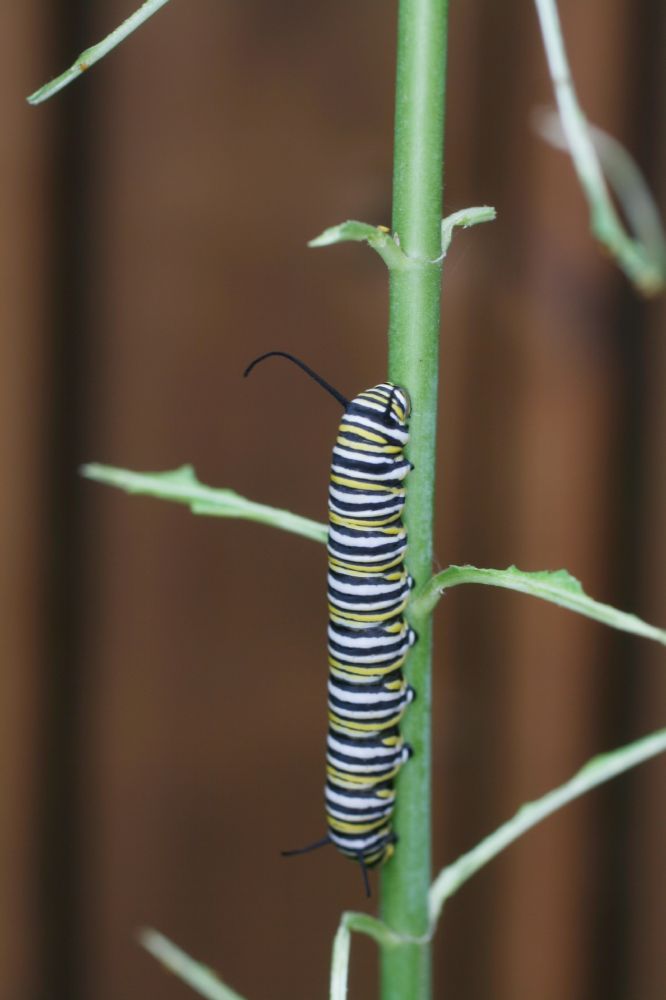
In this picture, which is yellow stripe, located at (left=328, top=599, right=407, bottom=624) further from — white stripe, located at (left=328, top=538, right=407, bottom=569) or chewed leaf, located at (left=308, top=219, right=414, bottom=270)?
chewed leaf, located at (left=308, top=219, right=414, bottom=270)

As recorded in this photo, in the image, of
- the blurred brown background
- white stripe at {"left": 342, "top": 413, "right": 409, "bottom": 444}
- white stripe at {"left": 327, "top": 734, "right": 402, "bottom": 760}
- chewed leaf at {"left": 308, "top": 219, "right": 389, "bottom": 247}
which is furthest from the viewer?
Answer: the blurred brown background

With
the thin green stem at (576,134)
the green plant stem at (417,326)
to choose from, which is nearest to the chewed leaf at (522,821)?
the green plant stem at (417,326)

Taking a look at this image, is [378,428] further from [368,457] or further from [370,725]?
[370,725]

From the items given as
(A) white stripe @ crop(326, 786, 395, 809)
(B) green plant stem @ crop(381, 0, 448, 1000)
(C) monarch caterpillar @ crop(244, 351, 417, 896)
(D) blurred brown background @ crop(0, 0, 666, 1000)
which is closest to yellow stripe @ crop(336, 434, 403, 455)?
(C) monarch caterpillar @ crop(244, 351, 417, 896)

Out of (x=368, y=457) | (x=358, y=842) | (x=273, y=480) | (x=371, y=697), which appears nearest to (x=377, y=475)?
(x=368, y=457)

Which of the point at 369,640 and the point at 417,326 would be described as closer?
the point at 417,326

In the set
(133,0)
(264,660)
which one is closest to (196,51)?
(133,0)

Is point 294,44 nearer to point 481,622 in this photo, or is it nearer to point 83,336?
point 83,336
